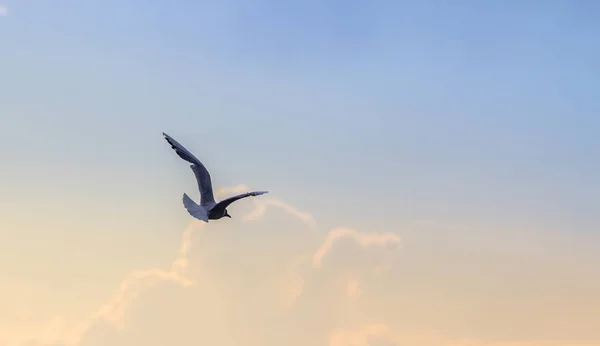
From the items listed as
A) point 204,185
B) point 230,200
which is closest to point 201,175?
point 204,185

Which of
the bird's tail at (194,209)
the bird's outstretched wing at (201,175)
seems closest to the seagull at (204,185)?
the bird's outstretched wing at (201,175)

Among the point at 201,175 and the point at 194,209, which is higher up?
the point at 201,175

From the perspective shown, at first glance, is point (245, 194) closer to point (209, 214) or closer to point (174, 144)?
point (209, 214)

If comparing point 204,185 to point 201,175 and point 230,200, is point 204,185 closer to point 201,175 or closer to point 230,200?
point 201,175

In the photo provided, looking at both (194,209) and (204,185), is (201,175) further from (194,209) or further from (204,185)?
(194,209)

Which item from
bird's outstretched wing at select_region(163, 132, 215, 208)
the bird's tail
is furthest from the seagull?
the bird's tail

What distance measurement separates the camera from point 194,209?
238 ft

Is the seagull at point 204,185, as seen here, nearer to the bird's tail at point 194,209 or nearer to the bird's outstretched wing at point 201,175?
the bird's outstretched wing at point 201,175

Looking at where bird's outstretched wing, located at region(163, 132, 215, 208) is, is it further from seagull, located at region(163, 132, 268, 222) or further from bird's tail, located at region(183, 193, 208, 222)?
bird's tail, located at region(183, 193, 208, 222)

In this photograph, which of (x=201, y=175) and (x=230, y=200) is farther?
(x=201, y=175)

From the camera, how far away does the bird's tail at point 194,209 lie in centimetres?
7106

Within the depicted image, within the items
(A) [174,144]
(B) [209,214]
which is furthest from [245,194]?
(A) [174,144]

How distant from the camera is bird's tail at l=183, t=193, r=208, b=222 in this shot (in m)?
71.1

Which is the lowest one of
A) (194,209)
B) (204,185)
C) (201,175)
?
(194,209)
